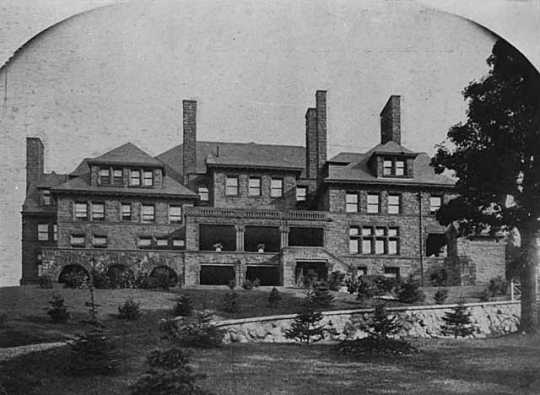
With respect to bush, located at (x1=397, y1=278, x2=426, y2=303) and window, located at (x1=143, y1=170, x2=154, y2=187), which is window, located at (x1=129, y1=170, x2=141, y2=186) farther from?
bush, located at (x1=397, y1=278, x2=426, y2=303)

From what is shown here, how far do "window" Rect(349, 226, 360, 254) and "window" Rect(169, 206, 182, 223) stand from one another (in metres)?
7.94

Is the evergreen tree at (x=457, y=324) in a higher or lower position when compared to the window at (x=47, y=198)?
lower

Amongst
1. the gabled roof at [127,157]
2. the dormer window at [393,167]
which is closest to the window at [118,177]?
the gabled roof at [127,157]

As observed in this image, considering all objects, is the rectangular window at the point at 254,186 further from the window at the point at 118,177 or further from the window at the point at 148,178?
the window at the point at 118,177

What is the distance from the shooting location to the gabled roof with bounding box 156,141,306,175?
27656mm

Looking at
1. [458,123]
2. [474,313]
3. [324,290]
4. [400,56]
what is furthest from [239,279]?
[400,56]

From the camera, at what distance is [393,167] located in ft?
103

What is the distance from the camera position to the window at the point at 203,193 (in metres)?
31.8

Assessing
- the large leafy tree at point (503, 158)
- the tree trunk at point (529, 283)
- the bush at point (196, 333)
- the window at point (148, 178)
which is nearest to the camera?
the bush at point (196, 333)

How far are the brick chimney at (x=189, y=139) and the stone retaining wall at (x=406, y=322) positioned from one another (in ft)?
17.0

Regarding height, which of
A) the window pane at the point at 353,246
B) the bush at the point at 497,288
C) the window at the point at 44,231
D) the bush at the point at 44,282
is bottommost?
the bush at the point at 497,288

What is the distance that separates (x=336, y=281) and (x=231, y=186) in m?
8.70

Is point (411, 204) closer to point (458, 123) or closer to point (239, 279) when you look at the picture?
point (239, 279)

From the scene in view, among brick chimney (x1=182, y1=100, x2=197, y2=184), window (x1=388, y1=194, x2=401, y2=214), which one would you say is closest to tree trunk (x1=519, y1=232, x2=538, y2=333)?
brick chimney (x1=182, y1=100, x2=197, y2=184)
